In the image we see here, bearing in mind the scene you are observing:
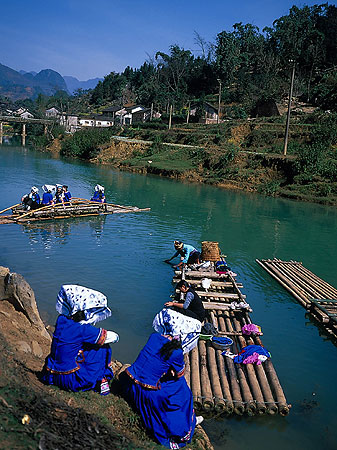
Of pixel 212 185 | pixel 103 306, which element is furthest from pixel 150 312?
pixel 212 185

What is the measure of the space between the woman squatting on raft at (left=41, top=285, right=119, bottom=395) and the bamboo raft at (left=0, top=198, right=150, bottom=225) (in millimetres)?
13661

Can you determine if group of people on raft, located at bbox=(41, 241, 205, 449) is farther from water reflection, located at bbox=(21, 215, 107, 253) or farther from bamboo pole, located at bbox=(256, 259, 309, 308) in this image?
water reflection, located at bbox=(21, 215, 107, 253)

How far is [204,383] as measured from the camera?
261 inches

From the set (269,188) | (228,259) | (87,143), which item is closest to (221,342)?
(228,259)

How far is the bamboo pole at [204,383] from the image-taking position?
6.20 metres

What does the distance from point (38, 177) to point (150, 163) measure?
48.7 ft

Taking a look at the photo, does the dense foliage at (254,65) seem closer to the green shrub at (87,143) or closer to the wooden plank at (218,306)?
the green shrub at (87,143)

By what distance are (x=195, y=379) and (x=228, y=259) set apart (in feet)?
29.6

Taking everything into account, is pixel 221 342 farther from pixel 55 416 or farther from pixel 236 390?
pixel 55 416

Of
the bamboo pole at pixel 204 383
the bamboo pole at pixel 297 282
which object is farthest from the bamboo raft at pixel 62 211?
the bamboo pole at pixel 204 383

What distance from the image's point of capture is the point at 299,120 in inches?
1875

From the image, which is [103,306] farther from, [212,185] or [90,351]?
[212,185]

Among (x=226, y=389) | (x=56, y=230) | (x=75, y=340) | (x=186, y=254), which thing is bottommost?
(x=226, y=389)

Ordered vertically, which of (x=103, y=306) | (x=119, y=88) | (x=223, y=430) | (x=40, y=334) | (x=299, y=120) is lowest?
(x=223, y=430)
